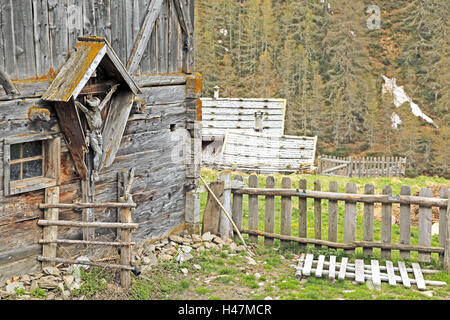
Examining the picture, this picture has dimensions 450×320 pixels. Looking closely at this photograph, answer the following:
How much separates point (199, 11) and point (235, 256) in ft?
149

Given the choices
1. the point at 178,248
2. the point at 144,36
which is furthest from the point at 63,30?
the point at 178,248

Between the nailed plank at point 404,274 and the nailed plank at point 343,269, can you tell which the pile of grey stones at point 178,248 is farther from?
the nailed plank at point 404,274

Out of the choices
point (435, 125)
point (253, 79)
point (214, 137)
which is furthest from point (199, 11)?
point (214, 137)

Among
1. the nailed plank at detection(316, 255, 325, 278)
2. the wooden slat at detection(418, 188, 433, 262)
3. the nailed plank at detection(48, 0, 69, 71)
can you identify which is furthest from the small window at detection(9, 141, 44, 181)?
the wooden slat at detection(418, 188, 433, 262)

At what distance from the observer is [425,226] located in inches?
399

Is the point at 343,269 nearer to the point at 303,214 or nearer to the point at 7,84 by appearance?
the point at 303,214

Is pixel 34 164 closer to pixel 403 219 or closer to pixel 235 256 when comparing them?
pixel 235 256

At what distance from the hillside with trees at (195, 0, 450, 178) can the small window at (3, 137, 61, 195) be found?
37052mm

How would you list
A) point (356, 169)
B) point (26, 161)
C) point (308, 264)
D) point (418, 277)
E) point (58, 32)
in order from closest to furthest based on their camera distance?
point (26, 161)
point (58, 32)
point (418, 277)
point (308, 264)
point (356, 169)

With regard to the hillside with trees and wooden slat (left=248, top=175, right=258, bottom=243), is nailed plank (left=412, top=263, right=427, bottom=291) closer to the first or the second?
wooden slat (left=248, top=175, right=258, bottom=243)

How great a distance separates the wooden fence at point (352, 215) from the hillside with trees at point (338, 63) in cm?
3303

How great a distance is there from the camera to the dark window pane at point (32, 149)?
7871 millimetres

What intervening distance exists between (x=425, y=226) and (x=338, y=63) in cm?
4177

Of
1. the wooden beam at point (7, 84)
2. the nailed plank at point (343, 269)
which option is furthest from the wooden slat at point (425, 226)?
the wooden beam at point (7, 84)
